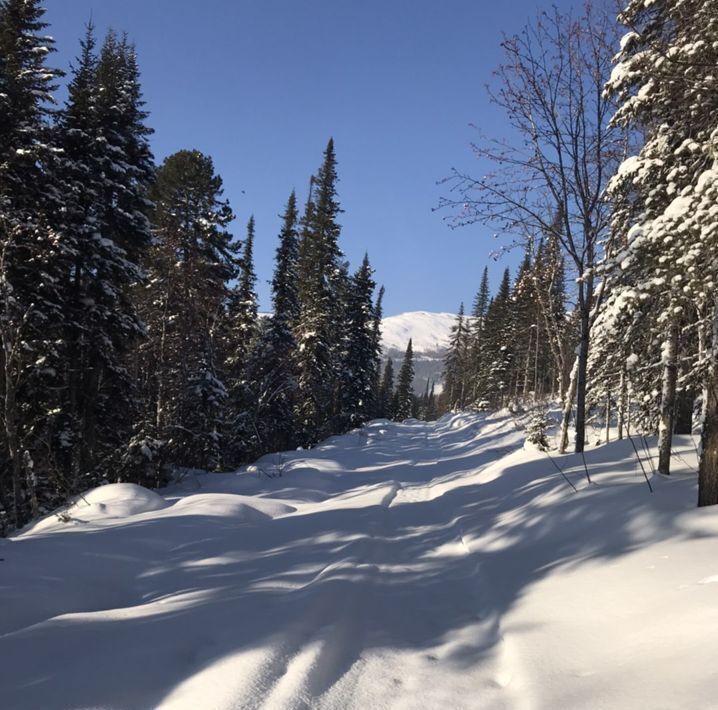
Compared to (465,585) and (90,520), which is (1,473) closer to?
(90,520)

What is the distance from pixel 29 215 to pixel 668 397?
14.2 metres

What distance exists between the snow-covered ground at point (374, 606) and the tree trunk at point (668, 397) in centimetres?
43

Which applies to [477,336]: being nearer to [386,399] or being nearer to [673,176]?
[386,399]

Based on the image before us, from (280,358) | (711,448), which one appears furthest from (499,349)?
(711,448)

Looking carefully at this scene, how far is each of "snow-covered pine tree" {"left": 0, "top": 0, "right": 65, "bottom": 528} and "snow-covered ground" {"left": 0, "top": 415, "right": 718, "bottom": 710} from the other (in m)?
5.78

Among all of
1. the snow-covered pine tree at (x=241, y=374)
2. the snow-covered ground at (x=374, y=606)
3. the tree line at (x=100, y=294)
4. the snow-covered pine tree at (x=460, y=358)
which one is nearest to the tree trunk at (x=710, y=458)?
the snow-covered ground at (x=374, y=606)

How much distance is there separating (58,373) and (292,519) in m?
9.48

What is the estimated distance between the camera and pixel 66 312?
13320 millimetres

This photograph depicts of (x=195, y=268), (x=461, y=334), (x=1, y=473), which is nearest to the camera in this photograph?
(x=1, y=473)

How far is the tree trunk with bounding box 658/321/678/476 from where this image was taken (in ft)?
22.9

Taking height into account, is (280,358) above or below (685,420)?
above

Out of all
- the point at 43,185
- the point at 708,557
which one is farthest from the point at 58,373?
the point at 708,557

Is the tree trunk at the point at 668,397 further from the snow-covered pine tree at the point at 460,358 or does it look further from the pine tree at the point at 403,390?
the pine tree at the point at 403,390

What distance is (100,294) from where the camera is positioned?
14000 millimetres
